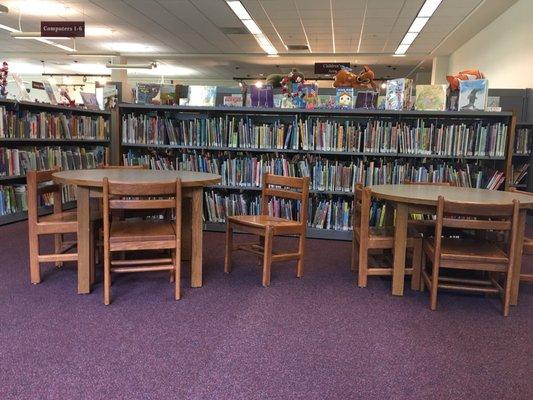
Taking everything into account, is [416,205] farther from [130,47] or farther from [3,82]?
[130,47]

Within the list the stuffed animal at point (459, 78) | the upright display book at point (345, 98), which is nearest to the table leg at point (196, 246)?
the upright display book at point (345, 98)

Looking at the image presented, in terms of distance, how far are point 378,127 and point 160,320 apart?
3011mm

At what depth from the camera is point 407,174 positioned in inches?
181

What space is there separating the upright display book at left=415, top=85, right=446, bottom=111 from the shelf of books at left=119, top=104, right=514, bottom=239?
0.10 m

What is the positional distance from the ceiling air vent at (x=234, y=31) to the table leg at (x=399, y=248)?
737 cm

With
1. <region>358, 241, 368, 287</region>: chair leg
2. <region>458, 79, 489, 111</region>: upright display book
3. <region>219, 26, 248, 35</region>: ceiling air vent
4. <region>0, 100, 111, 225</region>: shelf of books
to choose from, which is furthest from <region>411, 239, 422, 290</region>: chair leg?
<region>219, 26, 248, 35</region>: ceiling air vent

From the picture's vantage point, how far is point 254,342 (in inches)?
91.6

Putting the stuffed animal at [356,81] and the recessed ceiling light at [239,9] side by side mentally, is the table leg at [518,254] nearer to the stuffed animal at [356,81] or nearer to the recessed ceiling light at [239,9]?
the stuffed animal at [356,81]

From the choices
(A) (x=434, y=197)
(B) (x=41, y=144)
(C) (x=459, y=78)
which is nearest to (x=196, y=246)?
(A) (x=434, y=197)

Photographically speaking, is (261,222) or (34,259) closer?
(34,259)

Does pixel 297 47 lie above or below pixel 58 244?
above

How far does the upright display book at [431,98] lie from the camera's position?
446 centimetres

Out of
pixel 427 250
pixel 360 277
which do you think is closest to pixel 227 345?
pixel 360 277

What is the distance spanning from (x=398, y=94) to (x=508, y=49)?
4.15 meters
